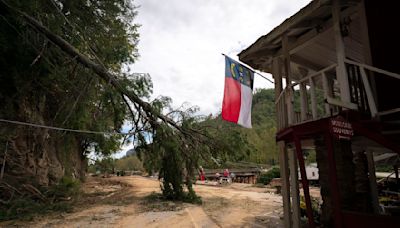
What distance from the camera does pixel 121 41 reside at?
40.5 ft

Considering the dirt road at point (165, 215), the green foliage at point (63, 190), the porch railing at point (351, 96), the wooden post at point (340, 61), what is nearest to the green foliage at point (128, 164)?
the green foliage at point (63, 190)

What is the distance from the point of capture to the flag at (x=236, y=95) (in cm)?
628

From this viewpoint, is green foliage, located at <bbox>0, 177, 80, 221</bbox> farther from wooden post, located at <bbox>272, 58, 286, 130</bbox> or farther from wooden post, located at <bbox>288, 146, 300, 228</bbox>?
wooden post, located at <bbox>272, 58, 286, 130</bbox>

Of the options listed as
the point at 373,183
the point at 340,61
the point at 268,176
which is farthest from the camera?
the point at 268,176

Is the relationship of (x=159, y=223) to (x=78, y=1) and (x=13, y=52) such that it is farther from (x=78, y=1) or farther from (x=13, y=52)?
(x=78, y=1)

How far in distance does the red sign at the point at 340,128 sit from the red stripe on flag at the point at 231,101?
2641mm

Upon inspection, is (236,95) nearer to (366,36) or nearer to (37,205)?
(366,36)

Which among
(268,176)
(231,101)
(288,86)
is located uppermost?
(288,86)

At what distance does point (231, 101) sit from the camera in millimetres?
6340

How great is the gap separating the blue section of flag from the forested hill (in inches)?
227

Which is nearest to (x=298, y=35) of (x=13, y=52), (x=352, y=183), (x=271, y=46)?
(x=271, y=46)

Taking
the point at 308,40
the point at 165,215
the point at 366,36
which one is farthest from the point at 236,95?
the point at 165,215

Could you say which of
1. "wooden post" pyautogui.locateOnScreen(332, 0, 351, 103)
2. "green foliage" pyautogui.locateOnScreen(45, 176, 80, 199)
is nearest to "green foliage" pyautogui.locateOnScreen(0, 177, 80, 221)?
"green foliage" pyautogui.locateOnScreen(45, 176, 80, 199)

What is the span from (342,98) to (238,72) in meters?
2.73
